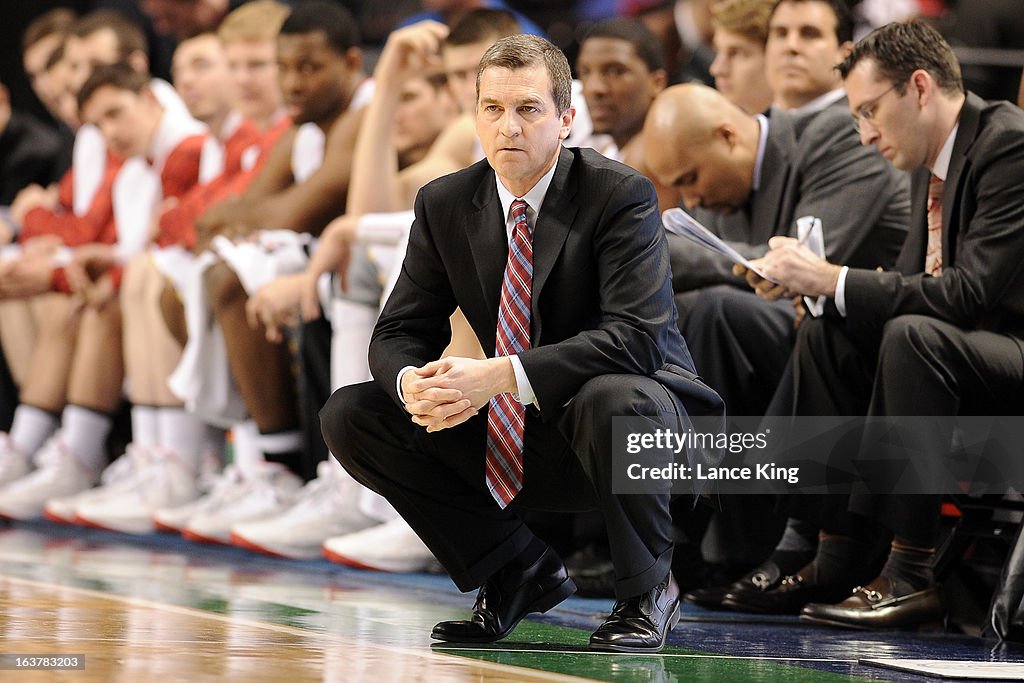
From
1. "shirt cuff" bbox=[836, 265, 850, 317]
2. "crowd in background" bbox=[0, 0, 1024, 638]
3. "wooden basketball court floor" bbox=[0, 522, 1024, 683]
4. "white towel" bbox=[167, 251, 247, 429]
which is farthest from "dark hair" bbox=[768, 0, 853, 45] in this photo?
"white towel" bbox=[167, 251, 247, 429]

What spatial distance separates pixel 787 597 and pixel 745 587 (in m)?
0.09

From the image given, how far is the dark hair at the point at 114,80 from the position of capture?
5.57 m

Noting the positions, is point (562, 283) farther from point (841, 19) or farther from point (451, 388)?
point (841, 19)

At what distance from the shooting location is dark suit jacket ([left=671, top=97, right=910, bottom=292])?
3381mm

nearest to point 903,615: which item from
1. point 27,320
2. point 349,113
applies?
point 349,113

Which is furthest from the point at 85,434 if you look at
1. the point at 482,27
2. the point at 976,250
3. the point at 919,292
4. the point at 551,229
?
the point at 976,250

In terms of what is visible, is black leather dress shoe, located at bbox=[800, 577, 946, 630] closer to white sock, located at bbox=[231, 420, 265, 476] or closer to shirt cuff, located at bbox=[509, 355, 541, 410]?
shirt cuff, located at bbox=[509, 355, 541, 410]

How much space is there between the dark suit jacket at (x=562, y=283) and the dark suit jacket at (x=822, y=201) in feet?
2.43

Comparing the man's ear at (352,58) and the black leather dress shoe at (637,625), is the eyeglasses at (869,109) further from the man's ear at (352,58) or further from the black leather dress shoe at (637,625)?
the man's ear at (352,58)

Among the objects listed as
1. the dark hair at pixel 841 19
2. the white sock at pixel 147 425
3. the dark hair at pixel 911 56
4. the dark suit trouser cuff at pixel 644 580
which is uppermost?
the dark hair at pixel 841 19

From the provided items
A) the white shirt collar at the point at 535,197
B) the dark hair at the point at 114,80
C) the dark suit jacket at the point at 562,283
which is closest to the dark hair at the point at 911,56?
the dark suit jacket at the point at 562,283

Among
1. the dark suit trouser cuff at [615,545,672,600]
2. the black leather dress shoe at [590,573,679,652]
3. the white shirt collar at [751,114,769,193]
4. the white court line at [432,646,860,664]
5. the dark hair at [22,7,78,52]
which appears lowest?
the white court line at [432,646,860,664]

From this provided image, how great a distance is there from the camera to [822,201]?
11.1ft

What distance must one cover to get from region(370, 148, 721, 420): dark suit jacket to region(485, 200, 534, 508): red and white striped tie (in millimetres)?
18
